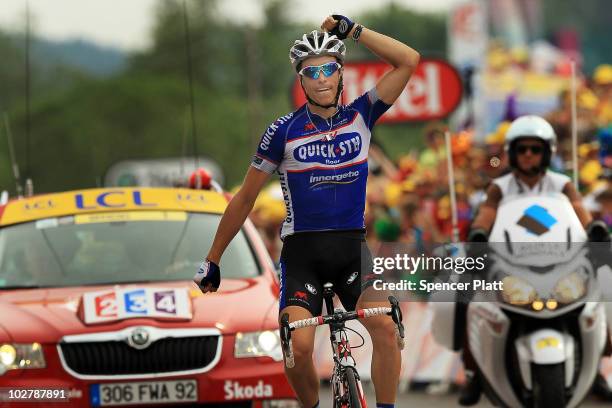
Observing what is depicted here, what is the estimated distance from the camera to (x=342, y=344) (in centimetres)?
801

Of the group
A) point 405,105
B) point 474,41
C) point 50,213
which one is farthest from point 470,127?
point 474,41

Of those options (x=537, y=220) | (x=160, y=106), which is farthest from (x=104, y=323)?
(x=160, y=106)

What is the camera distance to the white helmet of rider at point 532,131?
10.5 meters

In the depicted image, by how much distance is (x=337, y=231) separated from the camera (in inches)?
325

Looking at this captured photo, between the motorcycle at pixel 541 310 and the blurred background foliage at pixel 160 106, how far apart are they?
206ft

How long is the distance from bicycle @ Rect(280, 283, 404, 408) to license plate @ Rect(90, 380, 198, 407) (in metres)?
1.43

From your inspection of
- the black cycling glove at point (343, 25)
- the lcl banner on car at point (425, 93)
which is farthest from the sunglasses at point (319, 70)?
the lcl banner on car at point (425, 93)

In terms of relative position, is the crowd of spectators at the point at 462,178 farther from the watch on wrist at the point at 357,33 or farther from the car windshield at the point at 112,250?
the watch on wrist at the point at 357,33

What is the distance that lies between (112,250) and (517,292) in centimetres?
261

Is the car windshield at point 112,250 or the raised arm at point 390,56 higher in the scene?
the raised arm at point 390,56

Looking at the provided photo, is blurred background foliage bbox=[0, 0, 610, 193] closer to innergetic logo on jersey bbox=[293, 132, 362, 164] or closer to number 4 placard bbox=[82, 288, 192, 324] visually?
number 4 placard bbox=[82, 288, 192, 324]

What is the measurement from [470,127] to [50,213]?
13.9 m

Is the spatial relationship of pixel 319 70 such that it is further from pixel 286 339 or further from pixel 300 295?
pixel 286 339

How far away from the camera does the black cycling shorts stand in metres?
8.23
